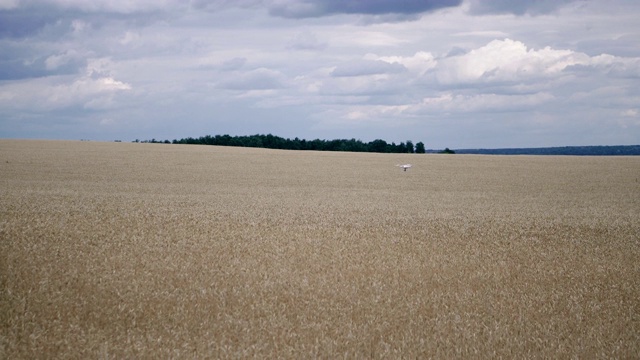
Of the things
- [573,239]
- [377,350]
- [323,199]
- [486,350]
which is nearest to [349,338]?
[377,350]

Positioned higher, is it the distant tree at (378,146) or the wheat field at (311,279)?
the distant tree at (378,146)

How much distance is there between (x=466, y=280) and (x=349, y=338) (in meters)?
3.71

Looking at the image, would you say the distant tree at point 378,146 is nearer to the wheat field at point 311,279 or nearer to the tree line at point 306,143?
the tree line at point 306,143

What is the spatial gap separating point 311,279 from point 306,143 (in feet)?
301

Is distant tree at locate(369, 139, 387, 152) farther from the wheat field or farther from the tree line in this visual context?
the wheat field

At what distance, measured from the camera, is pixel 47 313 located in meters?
8.49

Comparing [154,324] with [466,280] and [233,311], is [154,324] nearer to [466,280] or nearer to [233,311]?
[233,311]

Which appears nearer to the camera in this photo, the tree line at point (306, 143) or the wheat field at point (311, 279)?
the wheat field at point (311, 279)

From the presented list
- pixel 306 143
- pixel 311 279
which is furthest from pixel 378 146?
pixel 311 279

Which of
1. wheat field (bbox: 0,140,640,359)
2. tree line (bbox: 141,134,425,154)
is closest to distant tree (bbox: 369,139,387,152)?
tree line (bbox: 141,134,425,154)

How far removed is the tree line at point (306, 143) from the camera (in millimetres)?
96188

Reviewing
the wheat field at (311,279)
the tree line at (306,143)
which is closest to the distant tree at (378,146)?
the tree line at (306,143)

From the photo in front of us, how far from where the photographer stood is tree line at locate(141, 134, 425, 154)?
3787 inches

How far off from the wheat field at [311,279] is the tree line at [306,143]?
74042 millimetres
